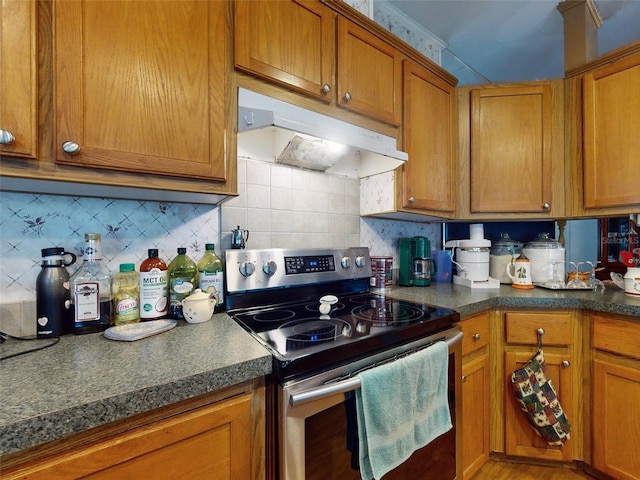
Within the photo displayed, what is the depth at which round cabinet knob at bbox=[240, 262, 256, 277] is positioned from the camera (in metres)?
1.17

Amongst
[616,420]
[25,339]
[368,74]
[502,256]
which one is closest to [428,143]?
[368,74]

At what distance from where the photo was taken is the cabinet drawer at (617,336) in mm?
1208

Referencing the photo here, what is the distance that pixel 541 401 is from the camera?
1327mm

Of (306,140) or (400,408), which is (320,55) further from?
(400,408)

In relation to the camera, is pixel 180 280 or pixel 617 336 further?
pixel 617 336

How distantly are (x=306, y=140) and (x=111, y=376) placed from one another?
1.02m

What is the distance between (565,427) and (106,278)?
202cm

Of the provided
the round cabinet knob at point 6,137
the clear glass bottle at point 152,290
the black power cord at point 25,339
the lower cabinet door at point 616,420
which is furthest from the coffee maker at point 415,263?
the round cabinet knob at point 6,137

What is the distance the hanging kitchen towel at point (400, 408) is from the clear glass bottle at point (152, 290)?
2.30 feet

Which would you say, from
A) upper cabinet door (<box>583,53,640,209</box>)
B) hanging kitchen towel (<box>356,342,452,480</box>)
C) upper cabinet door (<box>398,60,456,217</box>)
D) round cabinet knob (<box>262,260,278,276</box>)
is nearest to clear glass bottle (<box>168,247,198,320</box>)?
round cabinet knob (<box>262,260,278,276</box>)

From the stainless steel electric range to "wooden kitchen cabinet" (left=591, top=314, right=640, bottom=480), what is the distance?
762 millimetres

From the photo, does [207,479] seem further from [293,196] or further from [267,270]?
[293,196]

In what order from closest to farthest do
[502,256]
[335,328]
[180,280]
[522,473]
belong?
[335,328] → [180,280] → [522,473] → [502,256]

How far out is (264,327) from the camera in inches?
37.6
